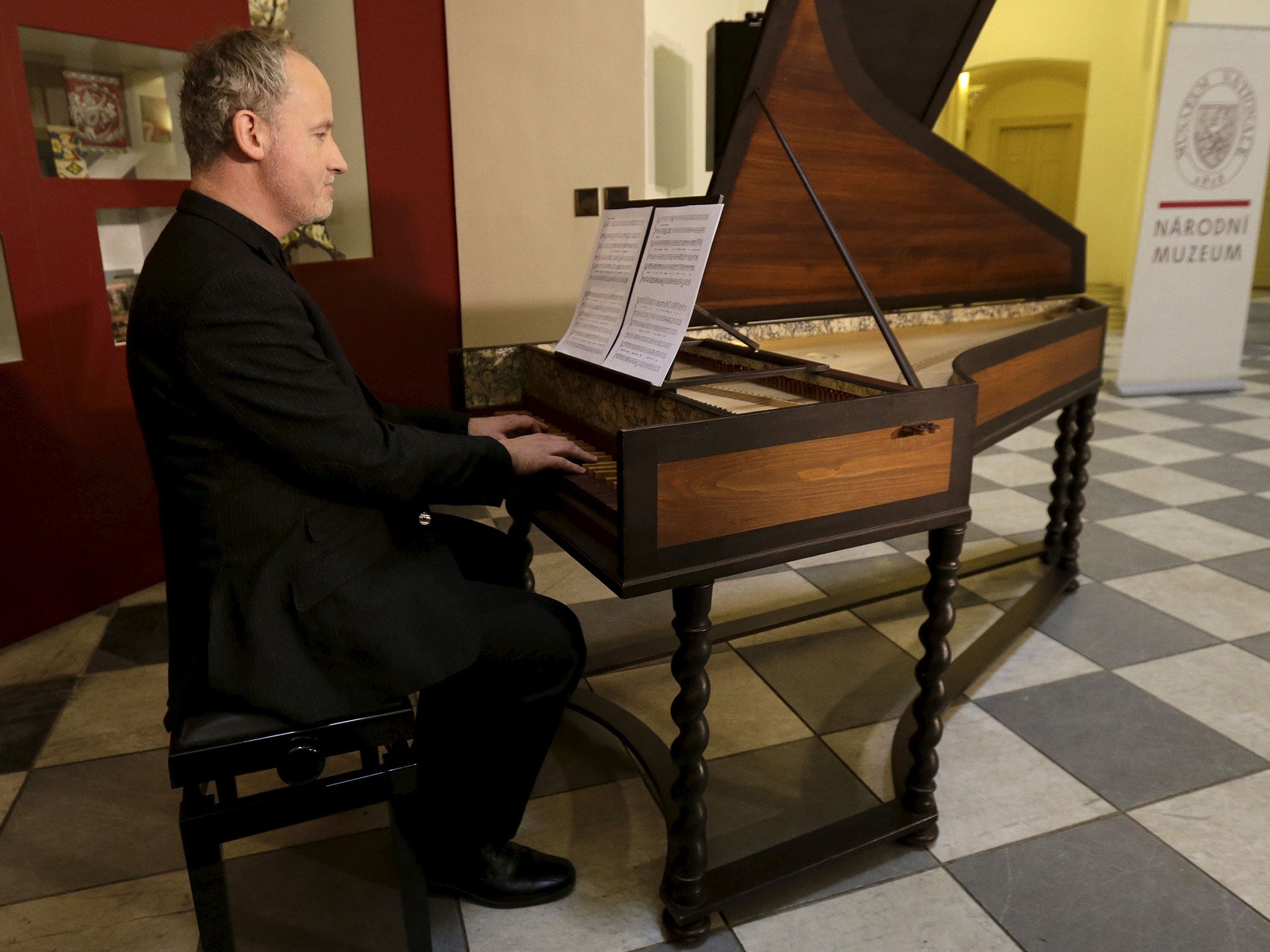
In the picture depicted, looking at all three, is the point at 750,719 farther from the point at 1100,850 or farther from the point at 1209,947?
the point at 1209,947

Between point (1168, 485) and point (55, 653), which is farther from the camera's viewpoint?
point (1168, 485)

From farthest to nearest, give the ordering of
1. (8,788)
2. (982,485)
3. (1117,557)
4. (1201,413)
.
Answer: (1201,413), (982,485), (1117,557), (8,788)

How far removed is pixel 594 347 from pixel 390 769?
775 millimetres

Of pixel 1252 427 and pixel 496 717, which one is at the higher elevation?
pixel 496 717

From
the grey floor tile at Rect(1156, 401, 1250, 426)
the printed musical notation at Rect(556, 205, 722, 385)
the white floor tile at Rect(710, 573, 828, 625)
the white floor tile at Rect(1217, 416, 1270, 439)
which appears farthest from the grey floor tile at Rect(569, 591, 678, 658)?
the grey floor tile at Rect(1156, 401, 1250, 426)

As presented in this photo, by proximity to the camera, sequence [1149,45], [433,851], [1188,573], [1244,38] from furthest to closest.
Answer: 1. [1149,45]
2. [1244,38]
3. [1188,573]
4. [433,851]

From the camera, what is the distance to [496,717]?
1.52 metres

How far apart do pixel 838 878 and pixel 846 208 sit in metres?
1.51

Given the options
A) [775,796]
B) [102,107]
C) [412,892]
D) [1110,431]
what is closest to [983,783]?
[775,796]

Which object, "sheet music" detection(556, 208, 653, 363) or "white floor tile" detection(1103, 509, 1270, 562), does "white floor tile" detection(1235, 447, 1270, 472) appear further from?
"sheet music" detection(556, 208, 653, 363)

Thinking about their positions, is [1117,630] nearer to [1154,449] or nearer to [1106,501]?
[1106,501]

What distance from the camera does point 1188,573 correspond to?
2961 millimetres

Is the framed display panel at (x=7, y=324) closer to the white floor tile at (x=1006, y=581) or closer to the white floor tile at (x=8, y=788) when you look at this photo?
the white floor tile at (x=8, y=788)

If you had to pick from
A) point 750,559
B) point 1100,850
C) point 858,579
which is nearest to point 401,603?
point 750,559
